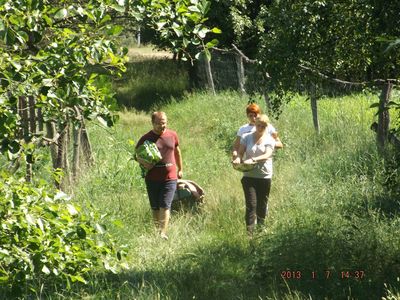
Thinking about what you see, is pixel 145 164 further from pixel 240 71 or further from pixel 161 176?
pixel 240 71

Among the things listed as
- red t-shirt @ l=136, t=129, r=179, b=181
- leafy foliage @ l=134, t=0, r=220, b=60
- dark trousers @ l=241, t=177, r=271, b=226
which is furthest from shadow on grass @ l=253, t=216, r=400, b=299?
leafy foliage @ l=134, t=0, r=220, b=60

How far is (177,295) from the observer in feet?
21.6

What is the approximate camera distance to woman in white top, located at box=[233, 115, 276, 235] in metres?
8.38

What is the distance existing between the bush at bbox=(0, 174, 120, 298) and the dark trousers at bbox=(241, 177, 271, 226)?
311cm

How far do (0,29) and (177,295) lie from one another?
3.39 m

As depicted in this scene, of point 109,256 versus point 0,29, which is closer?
point 0,29

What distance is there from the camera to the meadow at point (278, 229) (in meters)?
6.77

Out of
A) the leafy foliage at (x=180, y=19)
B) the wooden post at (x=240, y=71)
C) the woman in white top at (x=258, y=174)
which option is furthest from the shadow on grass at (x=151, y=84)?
the leafy foliage at (x=180, y=19)

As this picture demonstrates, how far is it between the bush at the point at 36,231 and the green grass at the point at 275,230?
61cm

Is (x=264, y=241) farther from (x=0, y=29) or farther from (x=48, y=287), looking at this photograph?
(x=0, y=29)

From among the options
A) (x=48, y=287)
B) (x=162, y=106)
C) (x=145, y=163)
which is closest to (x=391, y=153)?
(x=145, y=163)

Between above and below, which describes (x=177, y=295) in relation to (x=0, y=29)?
below

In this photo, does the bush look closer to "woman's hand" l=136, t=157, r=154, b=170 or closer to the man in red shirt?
"woman's hand" l=136, t=157, r=154, b=170
